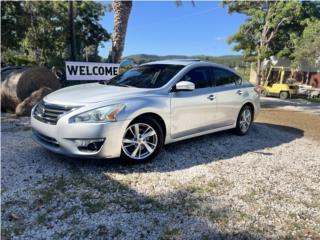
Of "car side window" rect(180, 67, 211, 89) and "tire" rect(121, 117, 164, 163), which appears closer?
"tire" rect(121, 117, 164, 163)

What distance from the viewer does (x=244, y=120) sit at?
21.2 feet

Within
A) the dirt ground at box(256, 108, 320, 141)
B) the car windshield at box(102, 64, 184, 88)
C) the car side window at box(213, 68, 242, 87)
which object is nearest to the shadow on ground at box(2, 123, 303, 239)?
the car windshield at box(102, 64, 184, 88)

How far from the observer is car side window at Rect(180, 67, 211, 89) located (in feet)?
16.9

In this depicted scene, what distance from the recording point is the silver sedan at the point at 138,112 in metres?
3.94

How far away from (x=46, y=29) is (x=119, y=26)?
14.4 m

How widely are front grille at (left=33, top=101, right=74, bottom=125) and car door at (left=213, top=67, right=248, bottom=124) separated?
2.75 meters

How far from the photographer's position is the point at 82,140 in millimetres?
3918

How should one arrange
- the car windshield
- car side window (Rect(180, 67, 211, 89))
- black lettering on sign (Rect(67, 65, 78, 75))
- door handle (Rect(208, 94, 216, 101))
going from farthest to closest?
black lettering on sign (Rect(67, 65, 78, 75)) < door handle (Rect(208, 94, 216, 101)) < car side window (Rect(180, 67, 211, 89)) < the car windshield

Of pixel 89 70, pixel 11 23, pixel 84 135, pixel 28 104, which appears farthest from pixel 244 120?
pixel 11 23

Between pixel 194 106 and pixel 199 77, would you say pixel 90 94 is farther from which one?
pixel 199 77

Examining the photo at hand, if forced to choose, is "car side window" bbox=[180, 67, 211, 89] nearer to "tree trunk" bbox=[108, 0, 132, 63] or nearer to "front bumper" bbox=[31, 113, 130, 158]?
"front bumper" bbox=[31, 113, 130, 158]

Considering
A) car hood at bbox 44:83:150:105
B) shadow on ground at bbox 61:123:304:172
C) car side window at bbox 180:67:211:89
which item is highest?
car side window at bbox 180:67:211:89

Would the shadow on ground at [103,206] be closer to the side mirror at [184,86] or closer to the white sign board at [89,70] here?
the side mirror at [184,86]

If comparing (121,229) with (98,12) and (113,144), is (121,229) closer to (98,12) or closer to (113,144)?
(113,144)
